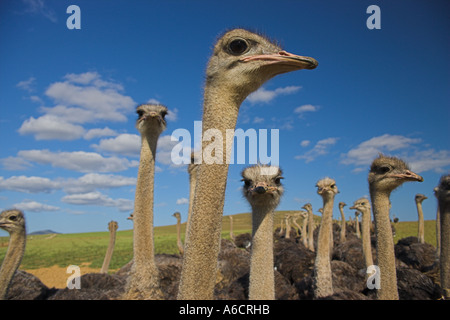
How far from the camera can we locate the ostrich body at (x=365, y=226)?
21.1 ft

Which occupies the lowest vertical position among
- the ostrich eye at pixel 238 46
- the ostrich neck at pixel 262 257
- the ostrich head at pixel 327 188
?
the ostrich neck at pixel 262 257

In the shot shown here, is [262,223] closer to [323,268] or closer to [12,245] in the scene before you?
[323,268]

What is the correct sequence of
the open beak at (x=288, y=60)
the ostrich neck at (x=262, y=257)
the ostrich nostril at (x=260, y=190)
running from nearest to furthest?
the open beak at (x=288, y=60)
the ostrich neck at (x=262, y=257)
the ostrich nostril at (x=260, y=190)

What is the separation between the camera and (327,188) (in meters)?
6.31

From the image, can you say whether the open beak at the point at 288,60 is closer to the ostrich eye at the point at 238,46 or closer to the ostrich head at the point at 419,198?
the ostrich eye at the point at 238,46

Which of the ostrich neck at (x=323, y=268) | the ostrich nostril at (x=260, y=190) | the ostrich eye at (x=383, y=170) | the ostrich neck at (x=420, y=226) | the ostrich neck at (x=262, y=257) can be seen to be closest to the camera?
the ostrich neck at (x=262, y=257)

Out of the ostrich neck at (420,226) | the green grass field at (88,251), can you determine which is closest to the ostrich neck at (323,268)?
the green grass field at (88,251)

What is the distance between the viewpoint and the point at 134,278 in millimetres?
4527

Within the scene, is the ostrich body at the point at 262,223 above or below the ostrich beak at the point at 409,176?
below

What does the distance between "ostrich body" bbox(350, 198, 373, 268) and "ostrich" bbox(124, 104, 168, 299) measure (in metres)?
4.03

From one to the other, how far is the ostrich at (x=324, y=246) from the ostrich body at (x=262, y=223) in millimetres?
1345
